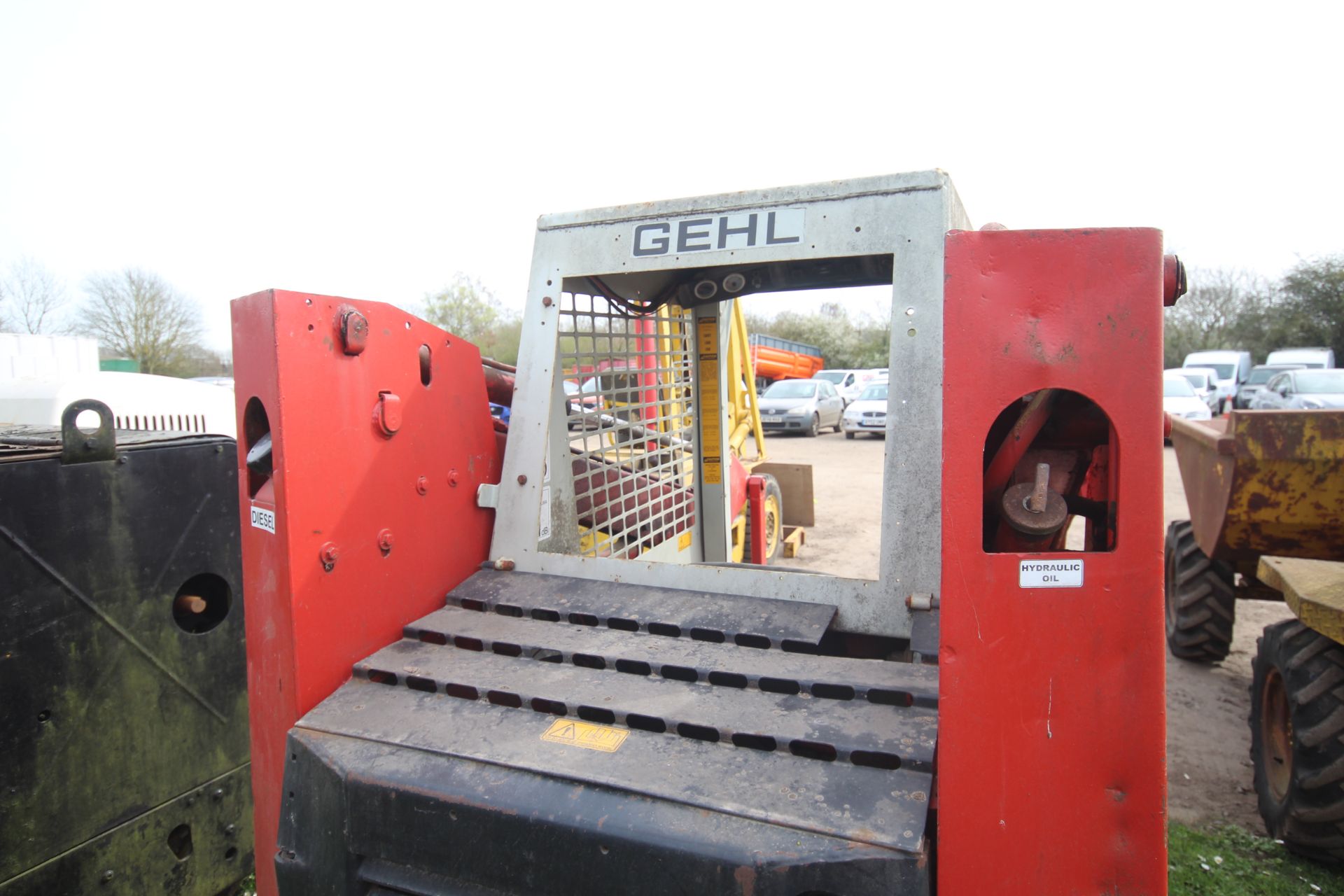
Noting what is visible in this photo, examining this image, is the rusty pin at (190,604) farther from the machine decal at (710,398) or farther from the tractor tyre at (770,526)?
the tractor tyre at (770,526)

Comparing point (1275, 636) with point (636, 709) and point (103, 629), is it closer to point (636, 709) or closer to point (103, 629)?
point (636, 709)

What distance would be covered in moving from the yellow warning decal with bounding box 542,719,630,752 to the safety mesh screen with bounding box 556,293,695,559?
1.17 meters

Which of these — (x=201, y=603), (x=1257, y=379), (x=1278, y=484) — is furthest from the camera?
(x=1257, y=379)

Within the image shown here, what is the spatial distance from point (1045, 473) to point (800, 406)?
17.9 meters

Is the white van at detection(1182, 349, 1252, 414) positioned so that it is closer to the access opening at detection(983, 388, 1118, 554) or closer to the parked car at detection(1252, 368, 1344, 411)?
the parked car at detection(1252, 368, 1344, 411)

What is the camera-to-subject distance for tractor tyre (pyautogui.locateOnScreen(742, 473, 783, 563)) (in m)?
5.11

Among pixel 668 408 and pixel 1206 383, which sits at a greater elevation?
pixel 1206 383

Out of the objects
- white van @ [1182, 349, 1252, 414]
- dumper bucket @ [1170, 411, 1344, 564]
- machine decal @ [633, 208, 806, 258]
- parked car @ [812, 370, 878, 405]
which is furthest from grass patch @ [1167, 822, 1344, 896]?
white van @ [1182, 349, 1252, 414]

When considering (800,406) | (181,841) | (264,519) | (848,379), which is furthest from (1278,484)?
(848,379)

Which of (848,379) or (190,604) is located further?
(848,379)

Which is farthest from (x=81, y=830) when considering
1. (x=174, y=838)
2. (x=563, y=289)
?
(x=563, y=289)

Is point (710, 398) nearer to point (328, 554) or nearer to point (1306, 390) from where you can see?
point (328, 554)

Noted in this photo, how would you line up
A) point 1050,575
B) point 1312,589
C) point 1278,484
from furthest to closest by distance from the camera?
point 1278,484 → point 1312,589 → point 1050,575

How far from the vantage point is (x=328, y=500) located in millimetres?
2033
